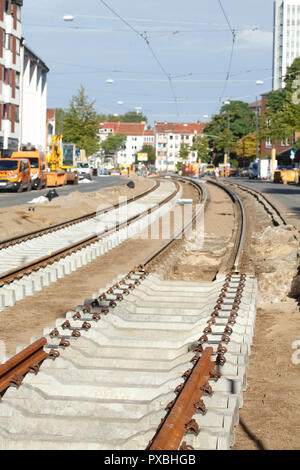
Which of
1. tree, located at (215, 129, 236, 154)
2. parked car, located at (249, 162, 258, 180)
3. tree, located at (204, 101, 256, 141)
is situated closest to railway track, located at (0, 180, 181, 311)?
parked car, located at (249, 162, 258, 180)

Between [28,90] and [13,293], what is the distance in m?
63.3

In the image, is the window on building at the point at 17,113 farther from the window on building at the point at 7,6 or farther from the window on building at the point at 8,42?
the window on building at the point at 7,6

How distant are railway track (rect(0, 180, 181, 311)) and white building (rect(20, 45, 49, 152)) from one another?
44414mm

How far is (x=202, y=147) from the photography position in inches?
5581

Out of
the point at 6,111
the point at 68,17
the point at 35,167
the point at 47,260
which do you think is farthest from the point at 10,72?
the point at 47,260

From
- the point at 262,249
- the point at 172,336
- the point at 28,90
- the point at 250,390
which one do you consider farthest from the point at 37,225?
the point at 28,90

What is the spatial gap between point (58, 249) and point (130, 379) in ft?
31.8

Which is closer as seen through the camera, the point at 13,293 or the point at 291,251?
the point at 13,293

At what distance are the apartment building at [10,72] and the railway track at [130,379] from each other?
5201 centimetres

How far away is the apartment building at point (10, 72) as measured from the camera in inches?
2370

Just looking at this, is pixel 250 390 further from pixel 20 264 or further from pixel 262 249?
pixel 262 249

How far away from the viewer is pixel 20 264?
13.8 meters

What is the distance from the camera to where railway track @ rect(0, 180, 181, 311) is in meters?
11.8

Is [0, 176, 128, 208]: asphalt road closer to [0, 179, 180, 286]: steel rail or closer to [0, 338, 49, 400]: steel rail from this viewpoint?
[0, 179, 180, 286]: steel rail
